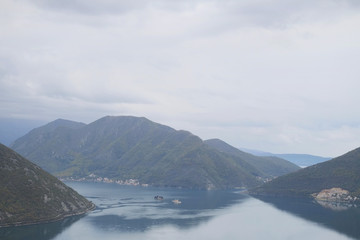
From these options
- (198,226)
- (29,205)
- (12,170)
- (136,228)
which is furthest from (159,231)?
(12,170)

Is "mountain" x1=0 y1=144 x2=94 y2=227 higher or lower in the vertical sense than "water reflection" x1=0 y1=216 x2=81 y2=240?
higher

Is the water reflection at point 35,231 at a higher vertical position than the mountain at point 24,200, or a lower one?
lower

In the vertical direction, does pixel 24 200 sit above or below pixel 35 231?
above

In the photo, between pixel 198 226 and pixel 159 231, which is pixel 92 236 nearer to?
pixel 159 231

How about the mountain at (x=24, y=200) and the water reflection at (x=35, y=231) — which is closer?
the water reflection at (x=35, y=231)

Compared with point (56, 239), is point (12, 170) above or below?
above

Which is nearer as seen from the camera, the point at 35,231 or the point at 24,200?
the point at 35,231

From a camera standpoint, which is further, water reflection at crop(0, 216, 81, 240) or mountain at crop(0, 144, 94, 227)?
mountain at crop(0, 144, 94, 227)

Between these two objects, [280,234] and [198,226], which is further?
[198,226]
